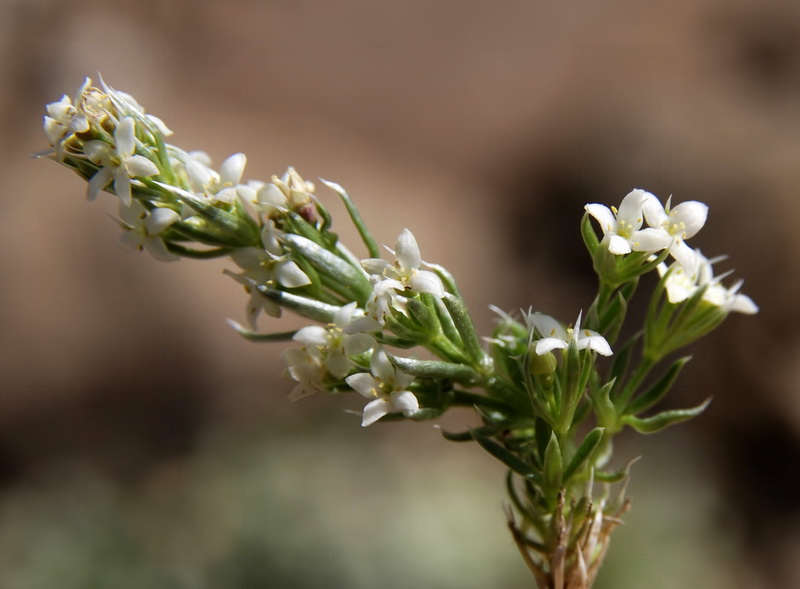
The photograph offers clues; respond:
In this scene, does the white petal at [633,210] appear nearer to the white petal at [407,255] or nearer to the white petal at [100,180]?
the white petal at [407,255]

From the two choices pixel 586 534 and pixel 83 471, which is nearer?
pixel 586 534

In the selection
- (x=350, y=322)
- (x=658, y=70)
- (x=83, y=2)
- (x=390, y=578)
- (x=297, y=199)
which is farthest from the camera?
(x=83, y=2)

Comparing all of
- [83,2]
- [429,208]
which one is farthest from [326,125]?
[83,2]

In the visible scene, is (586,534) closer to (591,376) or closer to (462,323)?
(591,376)

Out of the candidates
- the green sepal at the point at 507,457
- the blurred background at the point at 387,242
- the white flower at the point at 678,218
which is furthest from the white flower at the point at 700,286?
the blurred background at the point at 387,242

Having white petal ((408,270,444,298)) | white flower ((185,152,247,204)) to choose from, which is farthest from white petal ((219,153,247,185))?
white petal ((408,270,444,298))
